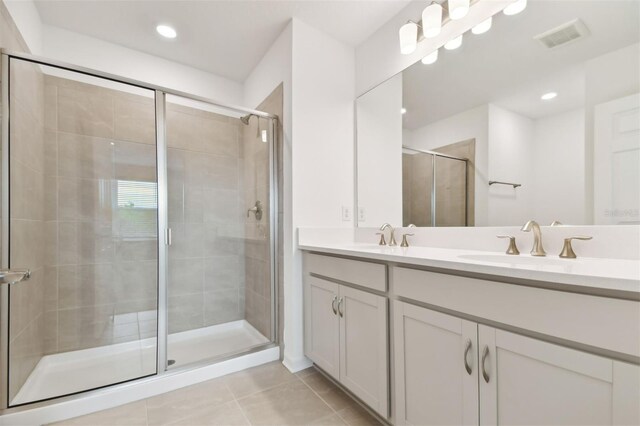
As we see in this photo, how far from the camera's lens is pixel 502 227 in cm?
140

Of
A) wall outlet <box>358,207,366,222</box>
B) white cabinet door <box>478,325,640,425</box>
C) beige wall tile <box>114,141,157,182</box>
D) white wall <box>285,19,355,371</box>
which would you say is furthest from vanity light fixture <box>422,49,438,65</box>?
beige wall tile <box>114,141,157,182</box>

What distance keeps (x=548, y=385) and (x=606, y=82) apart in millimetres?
1181

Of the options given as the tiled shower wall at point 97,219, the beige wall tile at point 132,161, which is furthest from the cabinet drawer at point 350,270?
the beige wall tile at point 132,161

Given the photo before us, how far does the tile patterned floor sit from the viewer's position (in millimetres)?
1445

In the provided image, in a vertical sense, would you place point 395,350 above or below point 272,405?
above

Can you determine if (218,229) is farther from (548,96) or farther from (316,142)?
(548,96)

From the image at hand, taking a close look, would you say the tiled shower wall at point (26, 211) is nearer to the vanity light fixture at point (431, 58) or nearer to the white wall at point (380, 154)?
the white wall at point (380, 154)

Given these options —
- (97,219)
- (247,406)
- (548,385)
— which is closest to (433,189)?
(548,385)

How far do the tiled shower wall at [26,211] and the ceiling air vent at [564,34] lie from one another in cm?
268

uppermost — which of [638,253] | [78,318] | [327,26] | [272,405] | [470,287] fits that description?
[327,26]

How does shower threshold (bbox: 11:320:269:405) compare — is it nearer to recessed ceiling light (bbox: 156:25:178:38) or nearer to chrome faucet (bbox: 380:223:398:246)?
chrome faucet (bbox: 380:223:398:246)

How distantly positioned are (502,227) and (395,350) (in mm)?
814

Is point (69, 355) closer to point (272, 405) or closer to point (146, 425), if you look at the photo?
point (146, 425)

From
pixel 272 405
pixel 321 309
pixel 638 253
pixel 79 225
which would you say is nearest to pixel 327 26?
pixel 321 309
